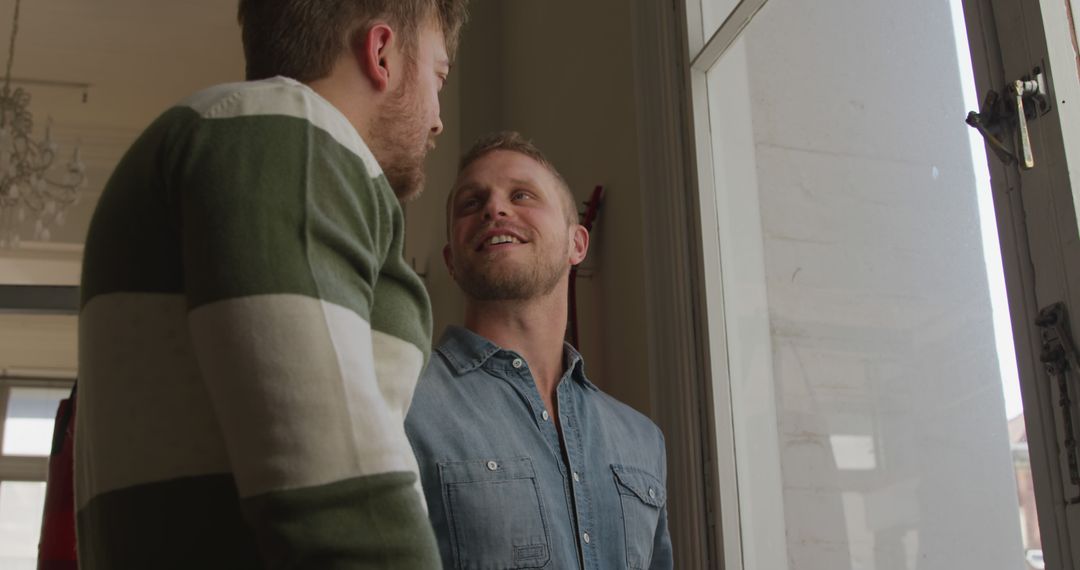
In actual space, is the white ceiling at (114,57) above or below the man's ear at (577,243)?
above

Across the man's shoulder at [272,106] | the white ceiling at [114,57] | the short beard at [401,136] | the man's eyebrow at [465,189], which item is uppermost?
the white ceiling at [114,57]

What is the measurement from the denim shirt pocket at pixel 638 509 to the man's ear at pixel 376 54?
83 cm

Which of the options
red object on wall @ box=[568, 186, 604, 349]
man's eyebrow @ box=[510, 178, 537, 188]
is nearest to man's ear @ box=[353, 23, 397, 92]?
man's eyebrow @ box=[510, 178, 537, 188]

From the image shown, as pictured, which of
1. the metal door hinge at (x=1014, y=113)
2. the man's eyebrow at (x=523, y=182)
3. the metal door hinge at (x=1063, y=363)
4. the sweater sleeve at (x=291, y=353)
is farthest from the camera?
the man's eyebrow at (x=523, y=182)

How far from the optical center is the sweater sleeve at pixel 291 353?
663 mm

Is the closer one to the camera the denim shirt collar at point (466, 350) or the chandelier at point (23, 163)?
the denim shirt collar at point (466, 350)

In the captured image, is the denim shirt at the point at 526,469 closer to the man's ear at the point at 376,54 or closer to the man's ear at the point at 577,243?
the man's ear at the point at 577,243

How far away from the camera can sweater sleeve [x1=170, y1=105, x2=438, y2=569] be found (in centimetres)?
66

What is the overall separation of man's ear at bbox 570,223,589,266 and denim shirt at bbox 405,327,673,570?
0.25 meters

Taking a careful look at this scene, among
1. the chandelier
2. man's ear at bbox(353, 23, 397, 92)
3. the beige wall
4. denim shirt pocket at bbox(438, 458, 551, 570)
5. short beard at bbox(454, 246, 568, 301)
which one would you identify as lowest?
denim shirt pocket at bbox(438, 458, 551, 570)

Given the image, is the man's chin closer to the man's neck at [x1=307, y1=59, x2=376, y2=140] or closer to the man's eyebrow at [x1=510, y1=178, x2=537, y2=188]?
the man's neck at [x1=307, y1=59, x2=376, y2=140]

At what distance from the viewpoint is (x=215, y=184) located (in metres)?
0.71

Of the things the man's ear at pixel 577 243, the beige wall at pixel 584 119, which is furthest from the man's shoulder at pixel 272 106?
the beige wall at pixel 584 119

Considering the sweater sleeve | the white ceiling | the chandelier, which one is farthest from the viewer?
the white ceiling
